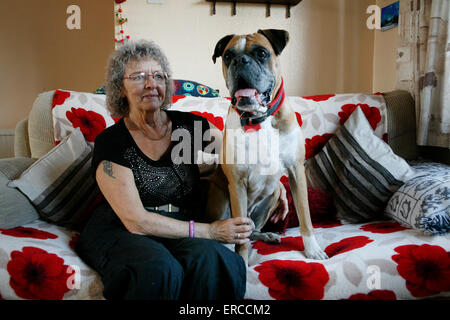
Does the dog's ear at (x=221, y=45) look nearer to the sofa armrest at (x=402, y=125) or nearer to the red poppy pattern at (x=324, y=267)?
the red poppy pattern at (x=324, y=267)

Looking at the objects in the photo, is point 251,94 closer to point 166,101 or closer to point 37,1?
point 166,101

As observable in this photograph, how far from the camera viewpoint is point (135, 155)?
1.12m

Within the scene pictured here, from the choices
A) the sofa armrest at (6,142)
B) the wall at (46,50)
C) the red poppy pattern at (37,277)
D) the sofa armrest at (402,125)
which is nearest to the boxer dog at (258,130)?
the red poppy pattern at (37,277)

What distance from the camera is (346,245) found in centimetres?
120

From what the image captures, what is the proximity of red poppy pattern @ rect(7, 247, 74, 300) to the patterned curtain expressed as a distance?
1832 mm

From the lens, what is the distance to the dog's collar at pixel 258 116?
1130 millimetres

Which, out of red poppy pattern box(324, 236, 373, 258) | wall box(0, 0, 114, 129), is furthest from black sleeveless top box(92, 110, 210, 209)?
wall box(0, 0, 114, 129)

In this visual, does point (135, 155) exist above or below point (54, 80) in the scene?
below

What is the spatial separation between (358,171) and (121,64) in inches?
44.0

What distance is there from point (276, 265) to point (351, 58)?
229 centimetres

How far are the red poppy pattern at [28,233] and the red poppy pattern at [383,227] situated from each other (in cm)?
122

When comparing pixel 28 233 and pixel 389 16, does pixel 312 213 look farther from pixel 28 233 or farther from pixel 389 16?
pixel 389 16
